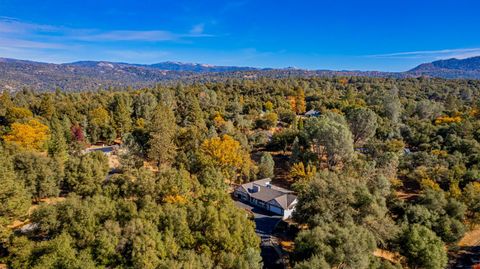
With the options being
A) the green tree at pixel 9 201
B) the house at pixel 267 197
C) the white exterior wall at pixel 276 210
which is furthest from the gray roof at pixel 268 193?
the green tree at pixel 9 201

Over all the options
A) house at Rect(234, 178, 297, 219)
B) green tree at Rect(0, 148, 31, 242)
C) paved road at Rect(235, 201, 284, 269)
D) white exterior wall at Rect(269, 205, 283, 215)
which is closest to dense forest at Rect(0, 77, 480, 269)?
green tree at Rect(0, 148, 31, 242)

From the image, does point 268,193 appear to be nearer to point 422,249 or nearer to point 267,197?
point 267,197

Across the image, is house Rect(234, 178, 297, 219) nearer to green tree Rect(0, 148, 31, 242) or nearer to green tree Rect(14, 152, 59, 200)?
green tree Rect(14, 152, 59, 200)

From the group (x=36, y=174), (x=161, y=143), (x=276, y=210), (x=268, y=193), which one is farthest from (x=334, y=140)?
(x=36, y=174)

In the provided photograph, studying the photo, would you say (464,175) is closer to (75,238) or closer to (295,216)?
(295,216)

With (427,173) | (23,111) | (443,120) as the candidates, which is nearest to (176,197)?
(427,173)
